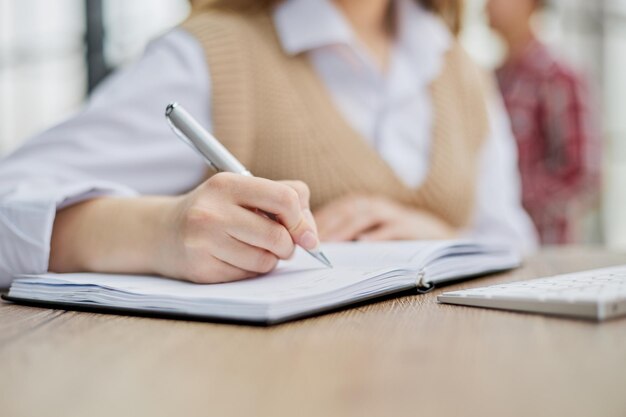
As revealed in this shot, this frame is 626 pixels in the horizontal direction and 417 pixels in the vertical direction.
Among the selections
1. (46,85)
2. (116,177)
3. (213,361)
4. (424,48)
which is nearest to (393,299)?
(213,361)

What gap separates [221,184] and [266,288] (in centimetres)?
10

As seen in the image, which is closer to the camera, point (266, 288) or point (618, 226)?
point (266, 288)

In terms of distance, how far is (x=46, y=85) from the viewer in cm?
384

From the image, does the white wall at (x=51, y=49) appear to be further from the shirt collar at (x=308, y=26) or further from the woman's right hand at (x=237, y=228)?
the woman's right hand at (x=237, y=228)

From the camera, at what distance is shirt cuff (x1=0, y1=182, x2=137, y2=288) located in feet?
2.15

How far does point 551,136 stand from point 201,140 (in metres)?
1.76

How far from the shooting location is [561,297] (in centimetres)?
44

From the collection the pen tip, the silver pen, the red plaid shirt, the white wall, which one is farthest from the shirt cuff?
the white wall

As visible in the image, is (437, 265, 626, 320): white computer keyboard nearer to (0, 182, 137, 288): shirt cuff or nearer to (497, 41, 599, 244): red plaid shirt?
(0, 182, 137, 288): shirt cuff

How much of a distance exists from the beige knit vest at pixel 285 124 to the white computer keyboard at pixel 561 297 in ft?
1.61

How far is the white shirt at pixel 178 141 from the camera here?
684 mm

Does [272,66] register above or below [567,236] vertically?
above

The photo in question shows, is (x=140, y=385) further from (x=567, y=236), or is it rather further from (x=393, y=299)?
(x=567, y=236)

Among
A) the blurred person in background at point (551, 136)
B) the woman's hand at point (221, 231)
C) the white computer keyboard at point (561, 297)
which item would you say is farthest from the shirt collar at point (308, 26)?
the blurred person in background at point (551, 136)
